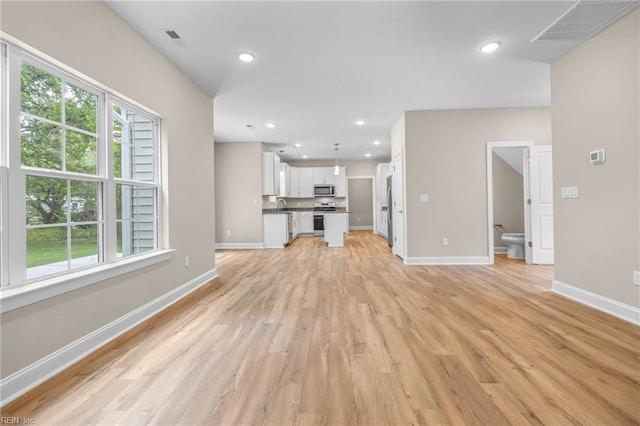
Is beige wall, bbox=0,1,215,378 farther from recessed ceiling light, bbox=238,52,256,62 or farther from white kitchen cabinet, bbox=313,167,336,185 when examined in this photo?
white kitchen cabinet, bbox=313,167,336,185

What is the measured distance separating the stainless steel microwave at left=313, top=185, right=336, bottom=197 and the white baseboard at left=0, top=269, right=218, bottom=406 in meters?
6.71

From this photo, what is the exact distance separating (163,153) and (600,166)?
4389 millimetres

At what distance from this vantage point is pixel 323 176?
30.1 feet

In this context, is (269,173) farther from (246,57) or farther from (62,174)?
(62,174)

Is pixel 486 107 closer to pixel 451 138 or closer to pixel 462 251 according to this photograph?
pixel 451 138

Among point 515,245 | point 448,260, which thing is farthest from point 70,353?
point 515,245

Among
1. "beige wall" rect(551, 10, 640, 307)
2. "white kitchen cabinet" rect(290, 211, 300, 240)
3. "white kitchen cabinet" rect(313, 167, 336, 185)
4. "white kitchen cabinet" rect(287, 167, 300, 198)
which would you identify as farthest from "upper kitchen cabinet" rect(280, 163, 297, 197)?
"beige wall" rect(551, 10, 640, 307)

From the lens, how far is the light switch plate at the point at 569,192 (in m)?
2.81

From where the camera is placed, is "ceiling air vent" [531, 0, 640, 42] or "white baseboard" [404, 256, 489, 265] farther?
"white baseboard" [404, 256, 489, 265]

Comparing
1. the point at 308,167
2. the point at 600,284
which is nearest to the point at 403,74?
the point at 600,284

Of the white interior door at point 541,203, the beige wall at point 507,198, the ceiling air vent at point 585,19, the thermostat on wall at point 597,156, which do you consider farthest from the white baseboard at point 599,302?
the beige wall at point 507,198

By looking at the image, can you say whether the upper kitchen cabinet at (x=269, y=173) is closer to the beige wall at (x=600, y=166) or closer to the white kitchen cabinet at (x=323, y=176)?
the white kitchen cabinet at (x=323, y=176)

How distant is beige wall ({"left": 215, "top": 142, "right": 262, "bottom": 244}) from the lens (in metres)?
6.66

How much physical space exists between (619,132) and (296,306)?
3379 mm
